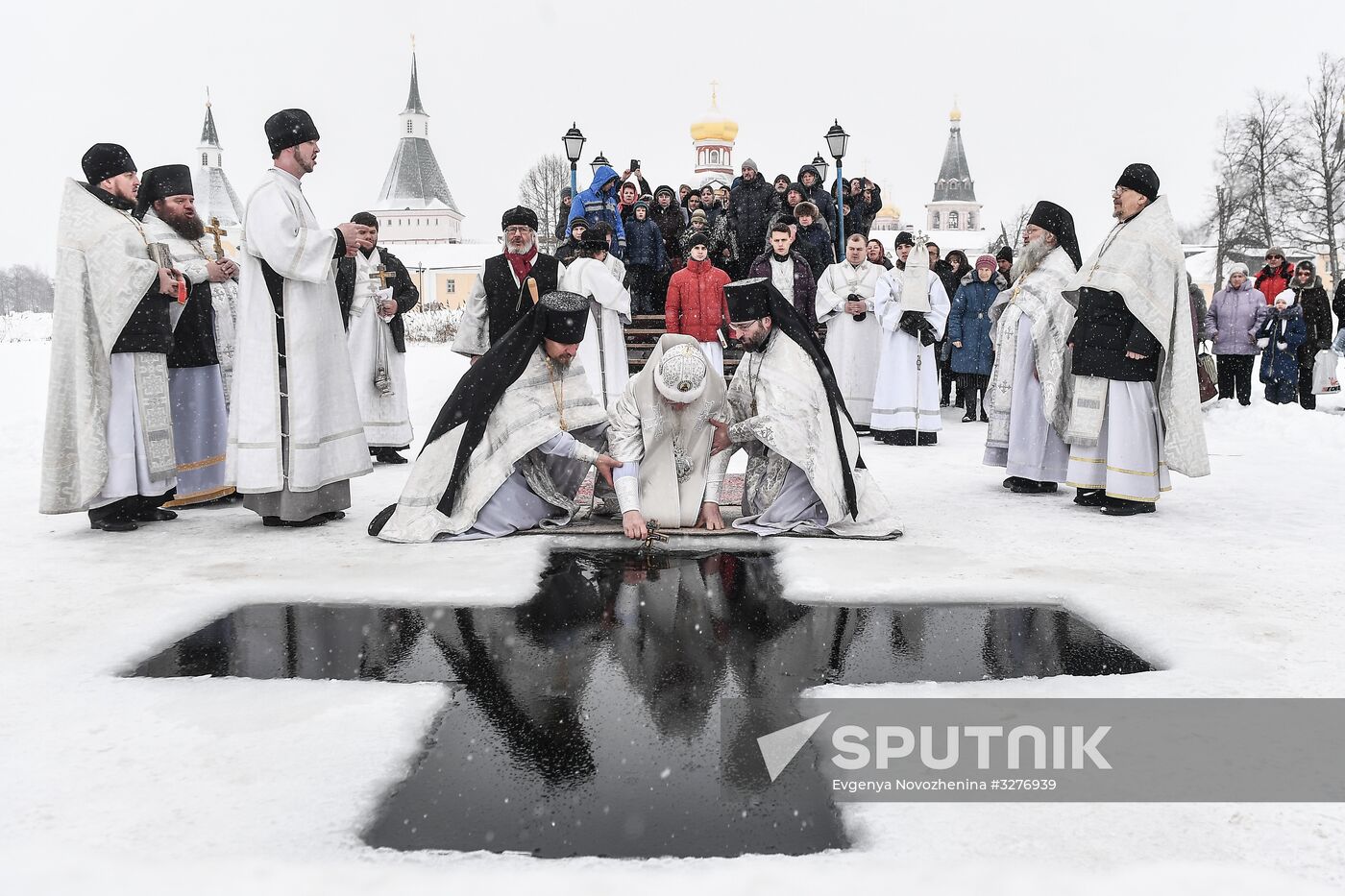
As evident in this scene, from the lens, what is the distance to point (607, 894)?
1925mm

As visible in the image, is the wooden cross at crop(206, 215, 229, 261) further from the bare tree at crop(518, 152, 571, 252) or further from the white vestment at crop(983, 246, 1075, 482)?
the bare tree at crop(518, 152, 571, 252)

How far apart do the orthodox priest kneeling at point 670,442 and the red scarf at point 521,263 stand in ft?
8.85

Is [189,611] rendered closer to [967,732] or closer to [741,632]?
[741,632]

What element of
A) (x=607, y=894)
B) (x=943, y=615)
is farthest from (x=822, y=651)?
(x=607, y=894)

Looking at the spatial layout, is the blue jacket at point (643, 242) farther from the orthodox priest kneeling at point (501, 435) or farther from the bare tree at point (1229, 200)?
the bare tree at point (1229, 200)

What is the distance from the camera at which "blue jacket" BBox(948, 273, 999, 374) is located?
11.4m

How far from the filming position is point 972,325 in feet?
37.2

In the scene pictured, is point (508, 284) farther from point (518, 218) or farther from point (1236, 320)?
point (1236, 320)

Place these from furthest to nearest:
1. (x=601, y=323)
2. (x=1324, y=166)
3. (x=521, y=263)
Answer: (x=1324, y=166) < (x=601, y=323) < (x=521, y=263)

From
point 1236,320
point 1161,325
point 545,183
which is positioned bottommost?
point 1161,325

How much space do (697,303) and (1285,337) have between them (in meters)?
7.60

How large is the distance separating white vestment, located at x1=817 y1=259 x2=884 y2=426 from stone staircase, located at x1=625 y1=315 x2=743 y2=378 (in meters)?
2.90

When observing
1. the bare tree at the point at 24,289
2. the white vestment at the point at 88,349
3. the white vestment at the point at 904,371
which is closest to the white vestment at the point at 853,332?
the white vestment at the point at 904,371

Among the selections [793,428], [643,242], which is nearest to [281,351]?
[793,428]
